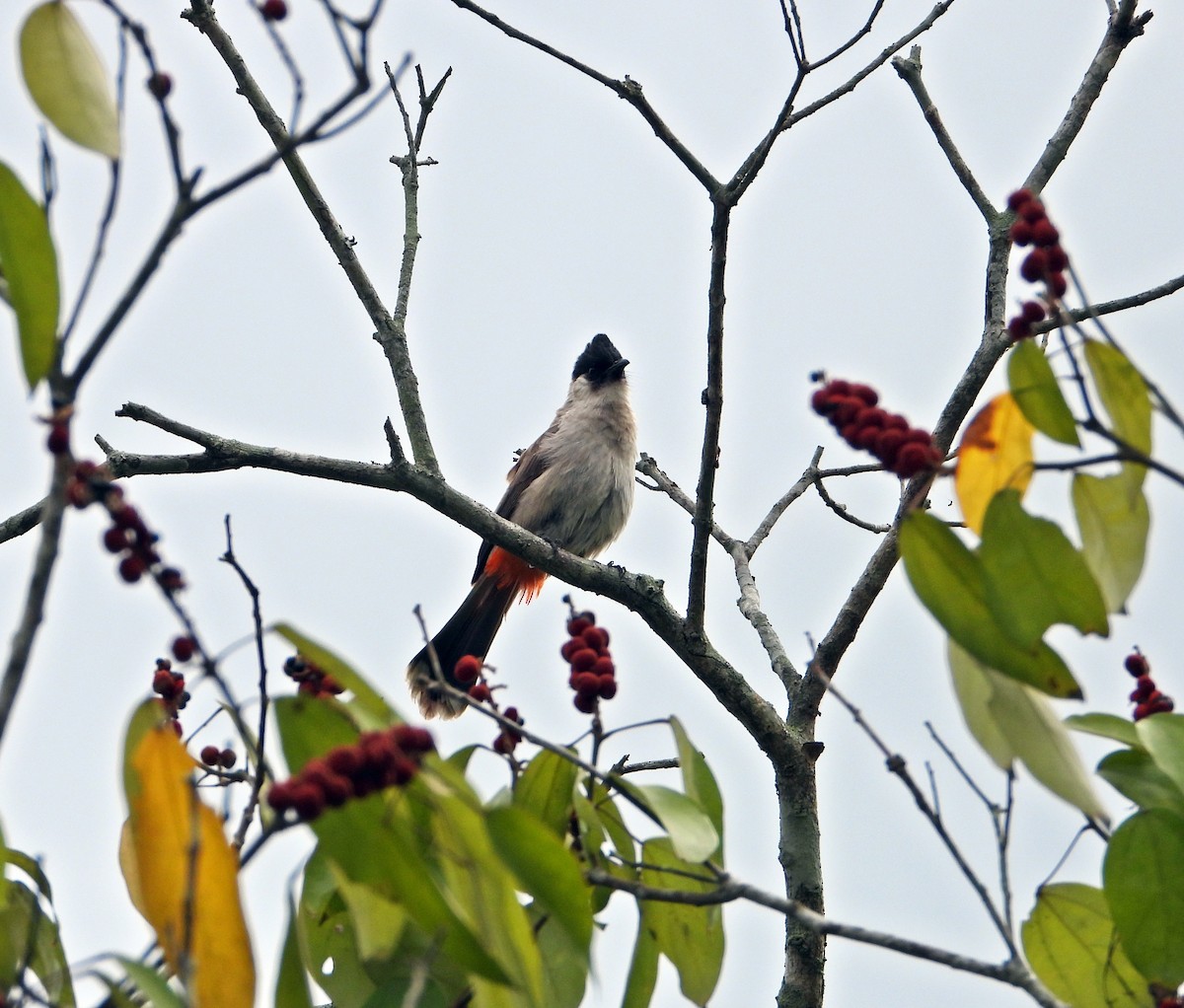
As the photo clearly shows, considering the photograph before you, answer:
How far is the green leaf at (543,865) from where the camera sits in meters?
1.64

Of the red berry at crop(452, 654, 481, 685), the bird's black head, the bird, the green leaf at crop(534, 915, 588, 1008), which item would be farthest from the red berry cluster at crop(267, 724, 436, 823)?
the bird's black head

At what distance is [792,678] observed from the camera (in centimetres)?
379

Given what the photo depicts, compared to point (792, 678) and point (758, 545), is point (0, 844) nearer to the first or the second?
point (792, 678)

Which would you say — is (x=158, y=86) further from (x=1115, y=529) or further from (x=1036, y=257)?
(x=1115, y=529)

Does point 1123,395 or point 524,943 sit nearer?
point 524,943

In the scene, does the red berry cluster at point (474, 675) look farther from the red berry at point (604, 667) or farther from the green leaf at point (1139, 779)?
the green leaf at point (1139, 779)

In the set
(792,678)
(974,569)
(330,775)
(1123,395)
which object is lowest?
(330,775)

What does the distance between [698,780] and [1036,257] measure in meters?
0.91

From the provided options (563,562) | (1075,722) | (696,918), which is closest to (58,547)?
(696,918)

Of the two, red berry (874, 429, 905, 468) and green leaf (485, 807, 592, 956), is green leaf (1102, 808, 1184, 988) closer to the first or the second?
red berry (874, 429, 905, 468)

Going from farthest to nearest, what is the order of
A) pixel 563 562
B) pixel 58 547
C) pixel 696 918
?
pixel 563 562 < pixel 696 918 < pixel 58 547

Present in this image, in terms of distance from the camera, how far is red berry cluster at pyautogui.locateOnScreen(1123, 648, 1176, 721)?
246cm

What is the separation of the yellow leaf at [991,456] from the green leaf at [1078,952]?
799mm

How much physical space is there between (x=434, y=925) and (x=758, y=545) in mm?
3054
